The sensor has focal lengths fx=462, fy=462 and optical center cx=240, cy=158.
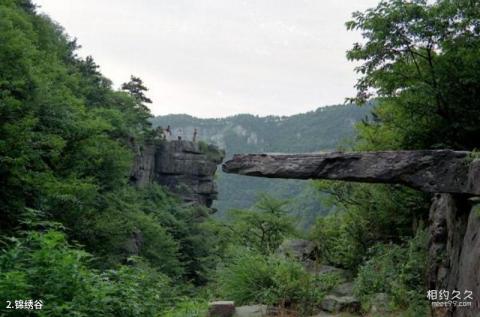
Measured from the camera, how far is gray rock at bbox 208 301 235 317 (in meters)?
6.13

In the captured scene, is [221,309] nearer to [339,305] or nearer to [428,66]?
[339,305]

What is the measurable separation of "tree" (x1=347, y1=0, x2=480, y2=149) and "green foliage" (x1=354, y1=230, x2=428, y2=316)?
5.94 feet

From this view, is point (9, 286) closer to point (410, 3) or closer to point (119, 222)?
point (410, 3)

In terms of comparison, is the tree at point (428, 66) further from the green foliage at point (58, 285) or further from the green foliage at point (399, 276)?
the green foliage at point (58, 285)

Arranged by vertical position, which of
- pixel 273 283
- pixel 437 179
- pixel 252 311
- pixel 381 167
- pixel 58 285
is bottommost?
pixel 252 311

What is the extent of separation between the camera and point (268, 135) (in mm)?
96688

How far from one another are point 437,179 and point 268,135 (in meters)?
91.4

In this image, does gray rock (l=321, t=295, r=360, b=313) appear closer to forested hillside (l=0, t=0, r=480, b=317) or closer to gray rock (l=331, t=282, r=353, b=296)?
forested hillside (l=0, t=0, r=480, b=317)

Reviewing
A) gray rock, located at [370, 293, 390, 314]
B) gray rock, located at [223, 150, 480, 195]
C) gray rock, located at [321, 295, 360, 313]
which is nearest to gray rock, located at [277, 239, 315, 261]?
gray rock, located at [321, 295, 360, 313]

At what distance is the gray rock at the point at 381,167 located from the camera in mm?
5320

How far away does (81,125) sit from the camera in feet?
49.2

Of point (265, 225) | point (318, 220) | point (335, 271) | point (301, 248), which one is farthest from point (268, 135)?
point (335, 271)

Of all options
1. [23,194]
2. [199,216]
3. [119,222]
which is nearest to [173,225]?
[199,216]

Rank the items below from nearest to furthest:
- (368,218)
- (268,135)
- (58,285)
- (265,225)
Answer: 1. (58,285)
2. (368,218)
3. (265,225)
4. (268,135)
